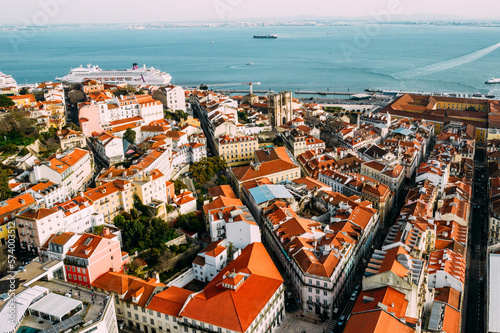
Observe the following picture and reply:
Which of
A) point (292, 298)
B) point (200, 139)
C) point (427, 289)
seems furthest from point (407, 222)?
point (200, 139)

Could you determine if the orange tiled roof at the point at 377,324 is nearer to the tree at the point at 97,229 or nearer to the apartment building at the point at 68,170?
the tree at the point at 97,229

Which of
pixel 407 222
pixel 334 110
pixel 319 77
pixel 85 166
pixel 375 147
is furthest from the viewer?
pixel 319 77

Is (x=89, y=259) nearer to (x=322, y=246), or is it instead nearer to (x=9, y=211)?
(x=9, y=211)

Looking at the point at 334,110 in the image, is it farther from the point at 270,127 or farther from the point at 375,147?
the point at 375,147

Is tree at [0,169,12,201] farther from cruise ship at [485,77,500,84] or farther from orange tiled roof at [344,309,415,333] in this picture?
cruise ship at [485,77,500,84]

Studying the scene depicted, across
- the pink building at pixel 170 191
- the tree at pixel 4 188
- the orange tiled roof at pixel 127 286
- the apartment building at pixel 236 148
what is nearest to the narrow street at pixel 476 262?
the orange tiled roof at pixel 127 286

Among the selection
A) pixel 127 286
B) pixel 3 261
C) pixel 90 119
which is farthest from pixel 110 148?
pixel 127 286

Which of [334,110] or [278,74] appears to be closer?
[334,110]
